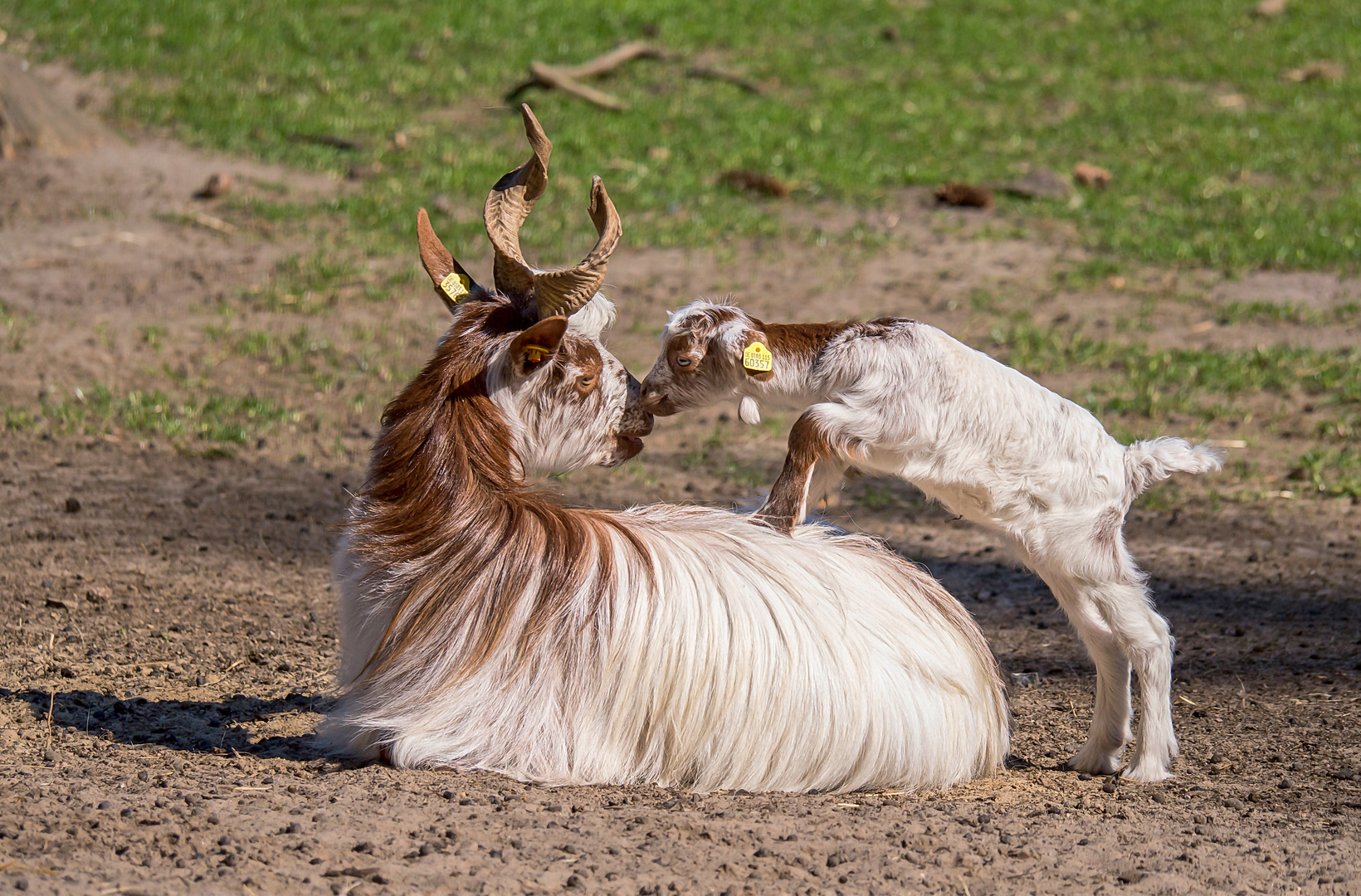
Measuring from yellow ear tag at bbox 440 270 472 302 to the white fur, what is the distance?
0.93 metres

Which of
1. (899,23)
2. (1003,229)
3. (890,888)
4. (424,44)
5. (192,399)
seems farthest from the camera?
(899,23)

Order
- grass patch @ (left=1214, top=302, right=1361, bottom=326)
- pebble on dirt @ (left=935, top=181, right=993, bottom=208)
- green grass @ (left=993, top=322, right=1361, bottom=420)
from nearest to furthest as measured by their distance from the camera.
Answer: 1. green grass @ (left=993, top=322, right=1361, bottom=420)
2. grass patch @ (left=1214, top=302, right=1361, bottom=326)
3. pebble on dirt @ (left=935, top=181, right=993, bottom=208)

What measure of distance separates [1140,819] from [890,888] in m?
1.01

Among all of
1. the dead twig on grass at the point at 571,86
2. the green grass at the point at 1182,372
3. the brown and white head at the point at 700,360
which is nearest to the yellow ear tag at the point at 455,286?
the brown and white head at the point at 700,360

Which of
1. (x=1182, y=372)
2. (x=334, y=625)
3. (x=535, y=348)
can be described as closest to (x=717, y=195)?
(x=1182, y=372)

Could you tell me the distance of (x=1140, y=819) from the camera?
159 inches

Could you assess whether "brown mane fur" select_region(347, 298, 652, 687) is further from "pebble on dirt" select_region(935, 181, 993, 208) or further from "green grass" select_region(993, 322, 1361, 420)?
"pebble on dirt" select_region(935, 181, 993, 208)

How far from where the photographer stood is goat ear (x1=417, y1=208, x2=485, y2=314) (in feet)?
14.7

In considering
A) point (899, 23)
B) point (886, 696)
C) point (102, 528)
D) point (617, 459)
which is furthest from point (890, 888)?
point (899, 23)

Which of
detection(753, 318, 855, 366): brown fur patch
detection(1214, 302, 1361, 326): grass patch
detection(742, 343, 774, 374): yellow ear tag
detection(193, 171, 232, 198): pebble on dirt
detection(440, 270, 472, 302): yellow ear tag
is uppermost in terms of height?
detection(193, 171, 232, 198): pebble on dirt

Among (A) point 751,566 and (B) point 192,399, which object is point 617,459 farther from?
(B) point 192,399

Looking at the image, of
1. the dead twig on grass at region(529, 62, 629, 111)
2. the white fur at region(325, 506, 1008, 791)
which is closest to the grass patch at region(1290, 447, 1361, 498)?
the white fur at region(325, 506, 1008, 791)

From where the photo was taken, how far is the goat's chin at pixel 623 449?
183 inches

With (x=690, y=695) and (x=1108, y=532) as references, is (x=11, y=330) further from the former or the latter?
(x=1108, y=532)
